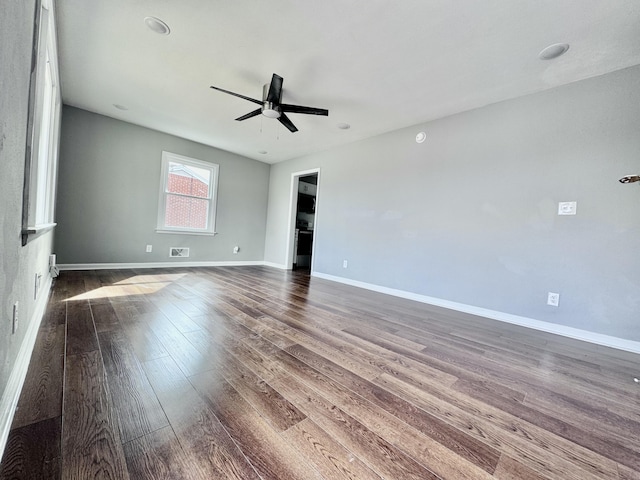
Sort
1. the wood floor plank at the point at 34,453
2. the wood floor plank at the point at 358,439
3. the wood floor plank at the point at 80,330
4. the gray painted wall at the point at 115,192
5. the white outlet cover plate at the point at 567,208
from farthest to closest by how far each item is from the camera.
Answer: the gray painted wall at the point at 115,192 → the white outlet cover plate at the point at 567,208 → the wood floor plank at the point at 80,330 → the wood floor plank at the point at 358,439 → the wood floor plank at the point at 34,453

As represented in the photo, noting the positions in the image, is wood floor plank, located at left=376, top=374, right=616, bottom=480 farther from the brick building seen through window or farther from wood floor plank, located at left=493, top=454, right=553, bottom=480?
the brick building seen through window

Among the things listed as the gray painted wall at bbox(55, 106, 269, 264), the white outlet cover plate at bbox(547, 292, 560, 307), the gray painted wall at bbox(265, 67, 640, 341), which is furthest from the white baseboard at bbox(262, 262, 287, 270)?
the white outlet cover plate at bbox(547, 292, 560, 307)

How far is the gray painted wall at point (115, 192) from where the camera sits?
3.83 m

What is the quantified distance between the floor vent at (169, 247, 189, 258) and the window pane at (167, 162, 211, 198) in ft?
3.52

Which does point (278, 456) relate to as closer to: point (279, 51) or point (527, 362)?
point (527, 362)

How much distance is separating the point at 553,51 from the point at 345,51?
5.70ft

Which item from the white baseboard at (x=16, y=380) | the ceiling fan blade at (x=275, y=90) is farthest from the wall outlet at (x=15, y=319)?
the ceiling fan blade at (x=275, y=90)

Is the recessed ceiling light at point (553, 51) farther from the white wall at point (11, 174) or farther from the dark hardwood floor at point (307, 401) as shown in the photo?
the white wall at point (11, 174)

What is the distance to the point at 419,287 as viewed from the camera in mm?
3512

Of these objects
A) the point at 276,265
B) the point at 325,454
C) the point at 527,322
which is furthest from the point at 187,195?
the point at 527,322

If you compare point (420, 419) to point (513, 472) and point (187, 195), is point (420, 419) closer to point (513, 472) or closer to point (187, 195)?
point (513, 472)

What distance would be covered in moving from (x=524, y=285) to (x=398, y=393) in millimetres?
2277

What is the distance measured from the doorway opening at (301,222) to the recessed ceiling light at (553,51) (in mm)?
4081

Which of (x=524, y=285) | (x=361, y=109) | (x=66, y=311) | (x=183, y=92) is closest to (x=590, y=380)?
(x=524, y=285)
